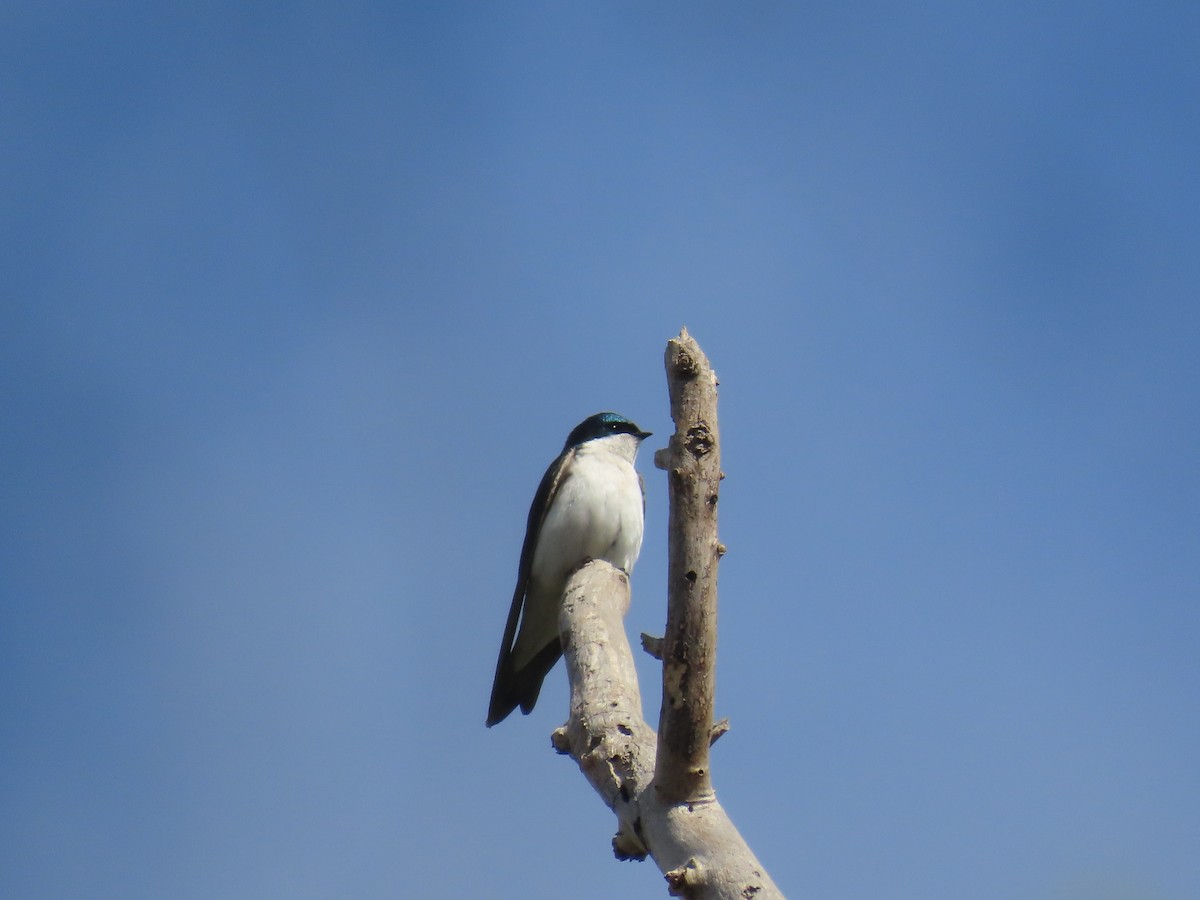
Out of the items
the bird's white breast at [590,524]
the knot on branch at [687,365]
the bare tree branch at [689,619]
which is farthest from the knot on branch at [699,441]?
the bird's white breast at [590,524]

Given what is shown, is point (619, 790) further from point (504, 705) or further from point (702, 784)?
point (504, 705)

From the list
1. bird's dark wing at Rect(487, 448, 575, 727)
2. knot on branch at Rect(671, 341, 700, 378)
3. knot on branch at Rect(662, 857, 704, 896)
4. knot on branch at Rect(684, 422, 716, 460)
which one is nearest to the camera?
knot on branch at Rect(662, 857, 704, 896)

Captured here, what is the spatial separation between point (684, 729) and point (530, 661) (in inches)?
180

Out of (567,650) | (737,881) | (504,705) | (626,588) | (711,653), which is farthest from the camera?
(504,705)

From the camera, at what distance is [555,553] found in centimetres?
872

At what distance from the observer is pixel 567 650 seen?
5.98m

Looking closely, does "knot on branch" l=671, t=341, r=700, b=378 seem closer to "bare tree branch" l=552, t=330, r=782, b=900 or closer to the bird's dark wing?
"bare tree branch" l=552, t=330, r=782, b=900

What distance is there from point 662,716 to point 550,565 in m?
4.47

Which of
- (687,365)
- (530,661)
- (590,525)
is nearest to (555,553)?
(590,525)

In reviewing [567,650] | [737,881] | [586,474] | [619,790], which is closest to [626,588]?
[567,650]

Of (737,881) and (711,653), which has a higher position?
(711,653)

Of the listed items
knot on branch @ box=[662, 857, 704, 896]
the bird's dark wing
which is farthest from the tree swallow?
knot on branch @ box=[662, 857, 704, 896]

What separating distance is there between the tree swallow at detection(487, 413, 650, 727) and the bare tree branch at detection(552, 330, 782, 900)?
11.3 ft

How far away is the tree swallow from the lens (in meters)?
8.59
